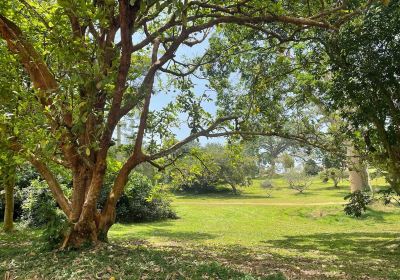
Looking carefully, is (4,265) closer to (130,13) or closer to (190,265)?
(190,265)

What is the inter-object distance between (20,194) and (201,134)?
1499 cm

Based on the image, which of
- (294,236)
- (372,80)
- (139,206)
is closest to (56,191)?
(372,80)

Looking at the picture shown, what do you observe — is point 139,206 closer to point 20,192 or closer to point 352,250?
point 20,192

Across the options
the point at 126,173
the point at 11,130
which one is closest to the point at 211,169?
the point at 126,173

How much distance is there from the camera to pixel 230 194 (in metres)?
44.2

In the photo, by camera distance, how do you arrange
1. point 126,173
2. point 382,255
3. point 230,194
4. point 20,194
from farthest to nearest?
point 230,194 < point 20,194 < point 382,255 < point 126,173

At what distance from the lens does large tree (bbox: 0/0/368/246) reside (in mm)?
6117

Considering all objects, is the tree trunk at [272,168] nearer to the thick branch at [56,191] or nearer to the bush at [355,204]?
the bush at [355,204]

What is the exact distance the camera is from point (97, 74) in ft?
17.4

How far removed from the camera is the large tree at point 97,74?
612 cm

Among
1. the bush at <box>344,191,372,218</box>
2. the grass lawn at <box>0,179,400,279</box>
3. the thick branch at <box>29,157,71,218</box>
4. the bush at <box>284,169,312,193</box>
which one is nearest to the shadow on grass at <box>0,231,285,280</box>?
the grass lawn at <box>0,179,400,279</box>

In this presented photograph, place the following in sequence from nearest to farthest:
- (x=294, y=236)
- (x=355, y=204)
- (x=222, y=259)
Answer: (x=222, y=259), (x=355, y=204), (x=294, y=236)

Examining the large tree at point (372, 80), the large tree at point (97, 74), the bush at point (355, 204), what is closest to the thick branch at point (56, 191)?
the large tree at point (97, 74)

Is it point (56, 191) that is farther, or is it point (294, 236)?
point (294, 236)
